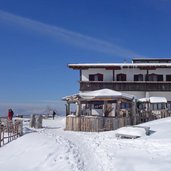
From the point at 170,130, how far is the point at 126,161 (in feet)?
31.7

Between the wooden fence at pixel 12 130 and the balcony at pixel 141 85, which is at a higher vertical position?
the balcony at pixel 141 85

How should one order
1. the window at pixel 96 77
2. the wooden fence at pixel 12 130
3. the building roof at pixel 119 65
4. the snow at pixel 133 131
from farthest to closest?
the window at pixel 96 77, the building roof at pixel 119 65, the wooden fence at pixel 12 130, the snow at pixel 133 131

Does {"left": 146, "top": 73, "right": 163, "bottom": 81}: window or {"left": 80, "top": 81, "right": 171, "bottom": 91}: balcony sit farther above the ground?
{"left": 146, "top": 73, "right": 163, "bottom": 81}: window

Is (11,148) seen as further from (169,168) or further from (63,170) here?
(169,168)

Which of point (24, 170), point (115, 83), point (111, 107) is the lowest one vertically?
point (24, 170)

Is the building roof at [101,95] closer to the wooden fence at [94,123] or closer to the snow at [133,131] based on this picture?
the wooden fence at [94,123]

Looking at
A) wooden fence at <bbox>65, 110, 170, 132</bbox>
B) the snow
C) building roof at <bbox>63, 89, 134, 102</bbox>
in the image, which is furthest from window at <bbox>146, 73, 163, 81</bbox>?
the snow

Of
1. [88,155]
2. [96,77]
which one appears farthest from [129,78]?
[88,155]

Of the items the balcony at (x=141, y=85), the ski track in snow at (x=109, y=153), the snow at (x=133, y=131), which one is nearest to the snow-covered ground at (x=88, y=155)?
the ski track in snow at (x=109, y=153)

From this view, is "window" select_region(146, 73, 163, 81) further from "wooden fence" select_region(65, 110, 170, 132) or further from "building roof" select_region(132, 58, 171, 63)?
"wooden fence" select_region(65, 110, 170, 132)

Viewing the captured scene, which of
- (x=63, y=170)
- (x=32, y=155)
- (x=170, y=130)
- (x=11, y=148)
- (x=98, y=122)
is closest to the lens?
(x=63, y=170)

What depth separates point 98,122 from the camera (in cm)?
2756

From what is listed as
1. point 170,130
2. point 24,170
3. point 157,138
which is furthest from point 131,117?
point 24,170

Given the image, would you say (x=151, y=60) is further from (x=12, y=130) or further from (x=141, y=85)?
(x=12, y=130)
